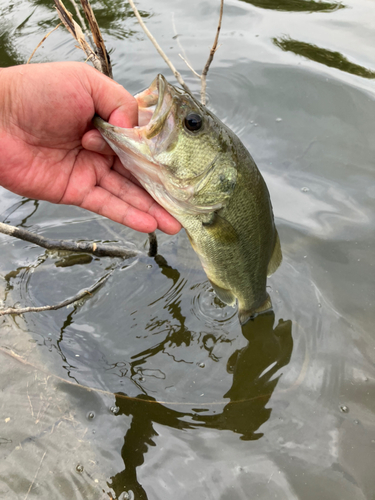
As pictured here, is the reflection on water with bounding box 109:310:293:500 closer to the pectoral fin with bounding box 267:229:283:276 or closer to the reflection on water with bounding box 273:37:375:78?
the pectoral fin with bounding box 267:229:283:276

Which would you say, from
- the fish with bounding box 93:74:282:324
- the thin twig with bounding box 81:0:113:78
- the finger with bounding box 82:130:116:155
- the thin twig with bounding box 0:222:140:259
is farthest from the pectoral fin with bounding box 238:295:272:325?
the thin twig with bounding box 81:0:113:78

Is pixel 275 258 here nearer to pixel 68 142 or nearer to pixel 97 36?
pixel 68 142

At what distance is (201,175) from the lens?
2.40 meters

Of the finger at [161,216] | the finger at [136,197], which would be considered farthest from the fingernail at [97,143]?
the finger at [161,216]

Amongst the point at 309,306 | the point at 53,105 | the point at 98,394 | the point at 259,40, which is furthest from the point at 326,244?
the point at 259,40

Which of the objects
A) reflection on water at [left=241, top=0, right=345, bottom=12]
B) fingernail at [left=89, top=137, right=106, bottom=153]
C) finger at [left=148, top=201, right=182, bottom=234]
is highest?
reflection on water at [left=241, top=0, right=345, bottom=12]

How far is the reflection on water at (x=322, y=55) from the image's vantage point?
17.1 ft

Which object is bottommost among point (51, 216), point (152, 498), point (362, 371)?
point (152, 498)

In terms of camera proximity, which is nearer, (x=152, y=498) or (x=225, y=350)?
(x=152, y=498)

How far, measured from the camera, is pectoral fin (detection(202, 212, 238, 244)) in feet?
8.38

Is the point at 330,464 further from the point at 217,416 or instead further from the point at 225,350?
the point at 225,350

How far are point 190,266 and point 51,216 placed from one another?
160 centimetres

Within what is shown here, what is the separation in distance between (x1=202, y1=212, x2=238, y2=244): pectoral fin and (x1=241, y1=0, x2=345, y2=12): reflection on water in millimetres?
5385

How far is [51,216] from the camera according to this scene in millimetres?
4238
